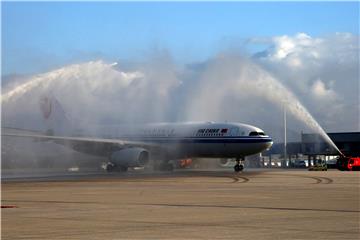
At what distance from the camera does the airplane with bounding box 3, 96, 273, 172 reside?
2424 inches

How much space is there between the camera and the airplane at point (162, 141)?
202 feet

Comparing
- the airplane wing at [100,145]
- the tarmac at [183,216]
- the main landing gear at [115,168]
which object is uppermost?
the airplane wing at [100,145]

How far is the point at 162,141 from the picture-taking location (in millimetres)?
67688

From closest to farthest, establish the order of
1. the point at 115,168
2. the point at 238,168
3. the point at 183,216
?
1. the point at 183,216
2. the point at 238,168
3. the point at 115,168

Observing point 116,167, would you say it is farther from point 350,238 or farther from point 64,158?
point 350,238

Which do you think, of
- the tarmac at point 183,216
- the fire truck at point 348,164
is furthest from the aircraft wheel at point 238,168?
the tarmac at point 183,216

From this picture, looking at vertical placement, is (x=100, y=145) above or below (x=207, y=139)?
below

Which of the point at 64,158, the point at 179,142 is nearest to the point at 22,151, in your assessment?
the point at 64,158

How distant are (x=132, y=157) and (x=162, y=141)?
620 centimetres

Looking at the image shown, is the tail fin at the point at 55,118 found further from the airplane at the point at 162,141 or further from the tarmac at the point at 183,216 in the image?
the tarmac at the point at 183,216

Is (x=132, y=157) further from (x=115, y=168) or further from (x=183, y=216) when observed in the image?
(x=183, y=216)

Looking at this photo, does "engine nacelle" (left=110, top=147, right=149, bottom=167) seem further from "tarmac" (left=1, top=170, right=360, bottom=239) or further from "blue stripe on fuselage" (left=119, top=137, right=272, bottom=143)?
"tarmac" (left=1, top=170, right=360, bottom=239)

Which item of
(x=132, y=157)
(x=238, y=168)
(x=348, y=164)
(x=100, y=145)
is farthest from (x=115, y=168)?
(x=348, y=164)

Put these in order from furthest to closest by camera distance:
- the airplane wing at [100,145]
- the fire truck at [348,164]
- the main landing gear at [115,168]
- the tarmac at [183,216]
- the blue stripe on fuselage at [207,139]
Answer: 1. the fire truck at [348,164]
2. the airplane wing at [100,145]
3. the main landing gear at [115,168]
4. the blue stripe on fuselage at [207,139]
5. the tarmac at [183,216]
